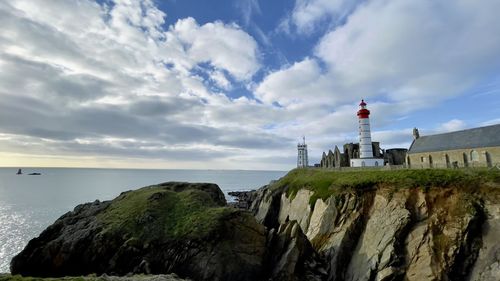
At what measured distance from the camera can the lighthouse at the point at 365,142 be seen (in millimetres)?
61312

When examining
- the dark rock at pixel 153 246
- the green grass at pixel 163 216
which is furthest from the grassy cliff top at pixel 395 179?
the green grass at pixel 163 216

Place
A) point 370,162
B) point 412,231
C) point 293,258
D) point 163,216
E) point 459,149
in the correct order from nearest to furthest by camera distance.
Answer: point 293,258 → point 412,231 → point 163,216 → point 459,149 → point 370,162

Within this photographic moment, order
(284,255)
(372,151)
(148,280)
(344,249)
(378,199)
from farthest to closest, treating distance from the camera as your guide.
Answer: (372,151)
(378,199)
(344,249)
(284,255)
(148,280)

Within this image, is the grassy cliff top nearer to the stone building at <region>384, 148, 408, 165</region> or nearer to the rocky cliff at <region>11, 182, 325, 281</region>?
the rocky cliff at <region>11, 182, 325, 281</region>

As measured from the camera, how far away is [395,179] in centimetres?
3684

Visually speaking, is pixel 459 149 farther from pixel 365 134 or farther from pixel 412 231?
pixel 412 231

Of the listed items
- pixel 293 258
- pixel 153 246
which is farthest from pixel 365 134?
pixel 153 246

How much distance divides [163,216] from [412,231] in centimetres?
2709

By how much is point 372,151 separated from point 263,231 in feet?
134

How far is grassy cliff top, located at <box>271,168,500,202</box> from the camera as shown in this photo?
32.5 m

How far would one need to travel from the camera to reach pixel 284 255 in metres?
30.2

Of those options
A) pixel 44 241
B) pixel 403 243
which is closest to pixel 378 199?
pixel 403 243

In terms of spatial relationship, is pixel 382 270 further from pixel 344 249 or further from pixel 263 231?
pixel 263 231

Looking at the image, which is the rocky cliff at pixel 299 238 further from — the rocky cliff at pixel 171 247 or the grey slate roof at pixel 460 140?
the grey slate roof at pixel 460 140
